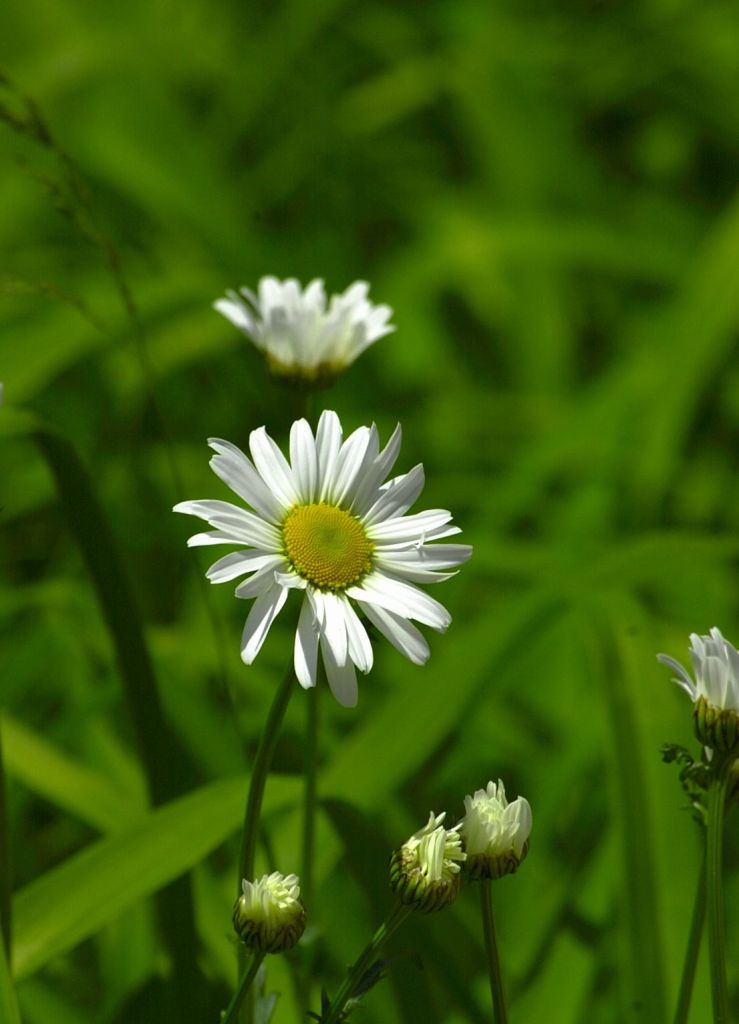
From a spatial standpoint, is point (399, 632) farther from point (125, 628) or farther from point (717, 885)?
point (125, 628)

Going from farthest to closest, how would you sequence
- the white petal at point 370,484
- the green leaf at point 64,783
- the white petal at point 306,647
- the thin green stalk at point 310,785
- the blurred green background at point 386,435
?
the green leaf at point 64,783 → the blurred green background at point 386,435 → the thin green stalk at point 310,785 → the white petal at point 370,484 → the white petal at point 306,647

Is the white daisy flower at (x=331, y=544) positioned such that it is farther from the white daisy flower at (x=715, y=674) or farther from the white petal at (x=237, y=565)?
the white daisy flower at (x=715, y=674)

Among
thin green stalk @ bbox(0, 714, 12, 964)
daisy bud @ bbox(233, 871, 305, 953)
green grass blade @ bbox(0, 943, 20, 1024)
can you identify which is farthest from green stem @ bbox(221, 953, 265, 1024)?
thin green stalk @ bbox(0, 714, 12, 964)

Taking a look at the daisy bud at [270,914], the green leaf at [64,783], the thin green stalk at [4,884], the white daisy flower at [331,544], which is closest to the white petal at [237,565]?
the white daisy flower at [331,544]

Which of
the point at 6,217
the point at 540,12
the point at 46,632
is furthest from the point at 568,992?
the point at 540,12

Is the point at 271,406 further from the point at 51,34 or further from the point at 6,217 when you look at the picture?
the point at 51,34
